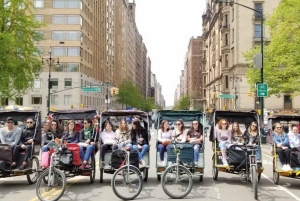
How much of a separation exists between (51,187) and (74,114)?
5.26 meters

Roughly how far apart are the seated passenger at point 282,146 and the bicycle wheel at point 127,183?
400cm

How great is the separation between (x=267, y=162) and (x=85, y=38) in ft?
190

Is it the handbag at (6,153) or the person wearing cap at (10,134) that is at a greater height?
the person wearing cap at (10,134)

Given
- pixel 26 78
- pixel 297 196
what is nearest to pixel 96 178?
pixel 297 196

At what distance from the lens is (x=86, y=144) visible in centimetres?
1041

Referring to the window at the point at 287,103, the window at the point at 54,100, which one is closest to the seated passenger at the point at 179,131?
the window at the point at 54,100

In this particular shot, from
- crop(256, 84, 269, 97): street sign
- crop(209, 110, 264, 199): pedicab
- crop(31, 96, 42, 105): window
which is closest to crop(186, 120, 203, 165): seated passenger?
crop(209, 110, 264, 199): pedicab

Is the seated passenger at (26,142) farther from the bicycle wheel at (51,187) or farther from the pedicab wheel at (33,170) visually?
the bicycle wheel at (51,187)

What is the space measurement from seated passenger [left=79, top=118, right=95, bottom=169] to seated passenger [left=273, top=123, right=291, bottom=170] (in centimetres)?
495

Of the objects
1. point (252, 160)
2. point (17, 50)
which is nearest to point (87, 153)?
point (252, 160)

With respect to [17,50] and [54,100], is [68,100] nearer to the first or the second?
[54,100]

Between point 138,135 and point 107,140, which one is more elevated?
point 138,135

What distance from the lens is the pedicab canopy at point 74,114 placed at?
12836 millimetres

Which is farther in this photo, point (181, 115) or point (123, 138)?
point (181, 115)
